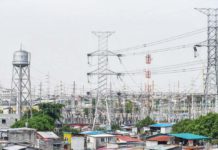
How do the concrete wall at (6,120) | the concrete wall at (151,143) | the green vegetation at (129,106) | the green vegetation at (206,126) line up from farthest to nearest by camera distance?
the green vegetation at (129,106), the concrete wall at (6,120), the green vegetation at (206,126), the concrete wall at (151,143)

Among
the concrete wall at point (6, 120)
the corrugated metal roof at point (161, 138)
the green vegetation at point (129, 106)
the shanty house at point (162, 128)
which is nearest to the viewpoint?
the corrugated metal roof at point (161, 138)

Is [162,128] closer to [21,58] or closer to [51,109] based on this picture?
[51,109]

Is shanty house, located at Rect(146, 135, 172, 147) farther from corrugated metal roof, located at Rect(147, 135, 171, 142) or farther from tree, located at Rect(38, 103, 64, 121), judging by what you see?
tree, located at Rect(38, 103, 64, 121)

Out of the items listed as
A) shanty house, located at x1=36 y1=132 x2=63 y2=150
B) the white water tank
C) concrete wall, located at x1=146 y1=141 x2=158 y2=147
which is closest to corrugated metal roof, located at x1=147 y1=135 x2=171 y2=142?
concrete wall, located at x1=146 y1=141 x2=158 y2=147

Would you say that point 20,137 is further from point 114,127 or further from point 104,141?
point 114,127

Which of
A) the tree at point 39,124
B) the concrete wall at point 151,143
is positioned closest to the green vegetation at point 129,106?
the tree at point 39,124

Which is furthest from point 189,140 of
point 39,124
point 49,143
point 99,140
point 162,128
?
point 162,128

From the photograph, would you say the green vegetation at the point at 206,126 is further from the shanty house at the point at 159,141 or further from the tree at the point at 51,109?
the tree at the point at 51,109

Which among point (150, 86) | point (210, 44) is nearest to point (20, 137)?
point (210, 44)
